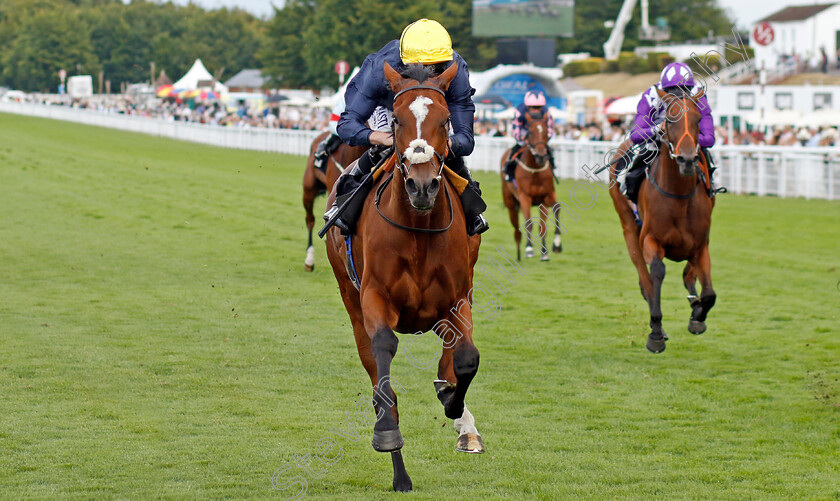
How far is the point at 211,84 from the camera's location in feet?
222

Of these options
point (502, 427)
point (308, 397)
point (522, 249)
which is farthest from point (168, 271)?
point (502, 427)

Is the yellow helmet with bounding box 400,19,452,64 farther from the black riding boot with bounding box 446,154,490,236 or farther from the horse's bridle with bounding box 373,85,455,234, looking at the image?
the black riding boot with bounding box 446,154,490,236

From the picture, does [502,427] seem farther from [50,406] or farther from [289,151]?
[289,151]

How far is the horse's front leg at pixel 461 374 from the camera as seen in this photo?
5.20m

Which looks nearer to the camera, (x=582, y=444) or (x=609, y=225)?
(x=582, y=444)

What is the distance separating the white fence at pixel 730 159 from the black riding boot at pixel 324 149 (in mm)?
3068

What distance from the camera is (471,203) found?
563 centimetres

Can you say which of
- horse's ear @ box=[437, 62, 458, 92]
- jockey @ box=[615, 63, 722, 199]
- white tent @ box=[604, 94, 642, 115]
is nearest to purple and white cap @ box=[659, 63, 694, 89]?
jockey @ box=[615, 63, 722, 199]

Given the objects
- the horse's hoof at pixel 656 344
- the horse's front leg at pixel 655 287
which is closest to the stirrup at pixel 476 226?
the horse's front leg at pixel 655 287

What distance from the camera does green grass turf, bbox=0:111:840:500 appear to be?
5746mm

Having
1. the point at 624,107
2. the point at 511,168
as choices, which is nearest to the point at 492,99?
the point at 624,107

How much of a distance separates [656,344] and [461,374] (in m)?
3.96

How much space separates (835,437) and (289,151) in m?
32.1

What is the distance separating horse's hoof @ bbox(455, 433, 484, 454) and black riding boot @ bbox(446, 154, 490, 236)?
106 cm
